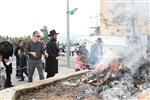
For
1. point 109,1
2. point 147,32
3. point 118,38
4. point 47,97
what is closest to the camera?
point 47,97

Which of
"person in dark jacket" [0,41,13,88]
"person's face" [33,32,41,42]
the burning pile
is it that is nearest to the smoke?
the burning pile

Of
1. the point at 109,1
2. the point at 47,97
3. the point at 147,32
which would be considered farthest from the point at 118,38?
the point at 47,97

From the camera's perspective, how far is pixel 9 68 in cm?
1031

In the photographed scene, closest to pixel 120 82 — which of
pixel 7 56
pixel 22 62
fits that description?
pixel 7 56

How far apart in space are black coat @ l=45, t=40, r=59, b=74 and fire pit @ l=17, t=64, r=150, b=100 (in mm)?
2553

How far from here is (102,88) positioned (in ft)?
21.3

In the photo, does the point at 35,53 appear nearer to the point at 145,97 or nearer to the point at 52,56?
the point at 52,56

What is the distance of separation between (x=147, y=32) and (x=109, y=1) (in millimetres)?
1307

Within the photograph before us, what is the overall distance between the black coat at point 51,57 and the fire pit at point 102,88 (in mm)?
2553

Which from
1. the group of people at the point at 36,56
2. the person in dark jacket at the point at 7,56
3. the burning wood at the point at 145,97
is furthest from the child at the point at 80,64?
the burning wood at the point at 145,97

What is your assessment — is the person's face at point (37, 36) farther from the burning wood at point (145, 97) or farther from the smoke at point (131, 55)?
the burning wood at point (145, 97)

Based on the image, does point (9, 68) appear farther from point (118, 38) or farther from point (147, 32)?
point (147, 32)

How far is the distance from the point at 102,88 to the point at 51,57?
3.52 metres

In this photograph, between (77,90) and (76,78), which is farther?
(76,78)
